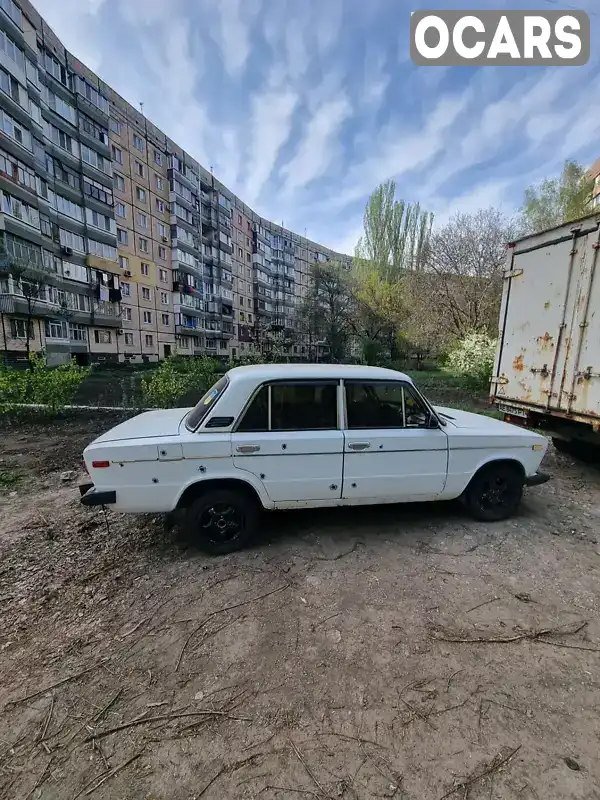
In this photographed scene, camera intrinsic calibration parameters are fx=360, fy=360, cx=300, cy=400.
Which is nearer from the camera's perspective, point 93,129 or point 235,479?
point 235,479

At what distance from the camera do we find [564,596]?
293cm

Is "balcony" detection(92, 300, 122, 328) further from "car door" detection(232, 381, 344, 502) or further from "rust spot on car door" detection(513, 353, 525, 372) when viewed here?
"rust spot on car door" detection(513, 353, 525, 372)

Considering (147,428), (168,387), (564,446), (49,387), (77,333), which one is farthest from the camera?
(77,333)

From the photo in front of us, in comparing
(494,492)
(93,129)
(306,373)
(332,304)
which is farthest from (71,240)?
(494,492)

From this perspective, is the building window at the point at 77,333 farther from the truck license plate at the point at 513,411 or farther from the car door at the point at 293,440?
the truck license plate at the point at 513,411

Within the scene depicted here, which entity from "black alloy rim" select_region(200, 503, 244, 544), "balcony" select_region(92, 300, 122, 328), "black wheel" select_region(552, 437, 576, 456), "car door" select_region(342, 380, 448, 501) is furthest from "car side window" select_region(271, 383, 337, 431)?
"balcony" select_region(92, 300, 122, 328)

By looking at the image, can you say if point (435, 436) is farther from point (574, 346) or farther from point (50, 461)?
point (50, 461)

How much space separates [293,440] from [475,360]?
39.7 ft

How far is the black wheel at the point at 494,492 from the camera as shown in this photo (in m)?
4.02

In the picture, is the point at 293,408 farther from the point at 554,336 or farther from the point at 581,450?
the point at 581,450

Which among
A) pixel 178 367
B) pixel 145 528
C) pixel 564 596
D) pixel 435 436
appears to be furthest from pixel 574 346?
pixel 178 367

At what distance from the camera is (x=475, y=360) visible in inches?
528

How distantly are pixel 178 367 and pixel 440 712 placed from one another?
1106 centimetres

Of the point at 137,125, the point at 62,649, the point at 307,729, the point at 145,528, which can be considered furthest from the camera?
the point at 137,125
